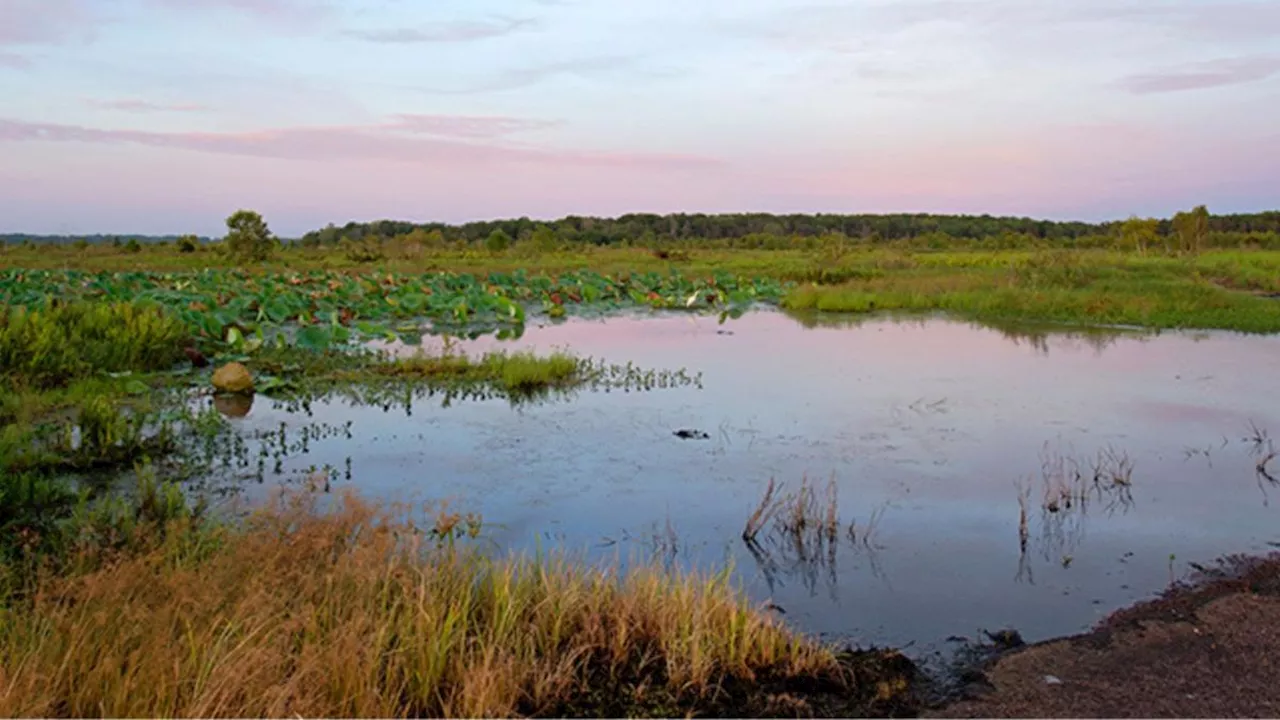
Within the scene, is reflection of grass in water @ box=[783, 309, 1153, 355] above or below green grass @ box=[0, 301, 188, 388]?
below

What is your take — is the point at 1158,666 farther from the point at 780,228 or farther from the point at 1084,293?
the point at 780,228

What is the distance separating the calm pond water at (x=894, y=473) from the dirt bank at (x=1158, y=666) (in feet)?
1.07

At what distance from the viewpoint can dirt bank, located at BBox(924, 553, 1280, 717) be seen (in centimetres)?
348

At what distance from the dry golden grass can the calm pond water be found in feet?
3.61

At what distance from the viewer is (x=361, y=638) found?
3357 millimetres

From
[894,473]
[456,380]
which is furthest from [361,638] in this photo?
[456,380]

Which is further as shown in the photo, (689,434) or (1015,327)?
(1015,327)

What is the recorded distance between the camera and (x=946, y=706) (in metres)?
3.58

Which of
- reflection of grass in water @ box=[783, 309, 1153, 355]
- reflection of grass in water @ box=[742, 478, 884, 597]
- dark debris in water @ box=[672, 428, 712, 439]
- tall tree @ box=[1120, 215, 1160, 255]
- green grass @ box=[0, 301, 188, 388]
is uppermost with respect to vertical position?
tall tree @ box=[1120, 215, 1160, 255]

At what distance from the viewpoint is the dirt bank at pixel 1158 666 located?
348 cm

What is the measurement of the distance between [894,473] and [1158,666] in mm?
3467

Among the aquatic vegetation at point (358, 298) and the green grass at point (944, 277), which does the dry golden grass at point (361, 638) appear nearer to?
the aquatic vegetation at point (358, 298)

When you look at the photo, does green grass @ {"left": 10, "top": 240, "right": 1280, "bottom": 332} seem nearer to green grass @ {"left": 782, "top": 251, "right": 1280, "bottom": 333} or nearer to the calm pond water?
green grass @ {"left": 782, "top": 251, "right": 1280, "bottom": 333}

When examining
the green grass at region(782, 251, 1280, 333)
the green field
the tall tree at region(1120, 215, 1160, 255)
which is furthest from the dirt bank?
the tall tree at region(1120, 215, 1160, 255)
